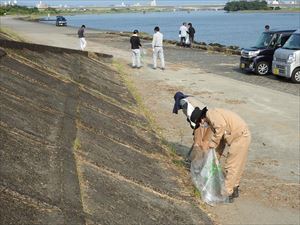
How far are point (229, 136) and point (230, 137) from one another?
21mm

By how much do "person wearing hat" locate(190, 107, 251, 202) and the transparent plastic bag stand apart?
0.10 m

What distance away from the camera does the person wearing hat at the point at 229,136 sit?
6.39m

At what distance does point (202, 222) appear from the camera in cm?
602

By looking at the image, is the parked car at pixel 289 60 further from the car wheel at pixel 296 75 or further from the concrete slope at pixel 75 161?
the concrete slope at pixel 75 161

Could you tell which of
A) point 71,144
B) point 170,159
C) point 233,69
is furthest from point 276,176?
point 233,69

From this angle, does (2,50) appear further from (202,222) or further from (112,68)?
(112,68)

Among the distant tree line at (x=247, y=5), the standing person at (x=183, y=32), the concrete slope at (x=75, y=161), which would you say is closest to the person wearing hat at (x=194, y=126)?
the concrete slope at (x=75, y=161)

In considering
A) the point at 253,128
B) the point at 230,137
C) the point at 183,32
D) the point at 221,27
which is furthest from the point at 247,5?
the point at 230,137

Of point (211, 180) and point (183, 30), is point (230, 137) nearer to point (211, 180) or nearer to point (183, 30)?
point (211, 180)

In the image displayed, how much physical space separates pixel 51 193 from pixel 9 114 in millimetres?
2497

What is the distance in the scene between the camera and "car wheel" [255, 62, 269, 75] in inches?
802

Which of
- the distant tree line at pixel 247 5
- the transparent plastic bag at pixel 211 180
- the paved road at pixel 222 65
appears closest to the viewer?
the transparent plastic bag at pixel 211 180

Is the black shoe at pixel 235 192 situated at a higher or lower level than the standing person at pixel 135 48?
lower

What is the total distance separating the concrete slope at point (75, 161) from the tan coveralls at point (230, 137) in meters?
0.72
